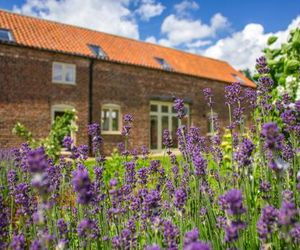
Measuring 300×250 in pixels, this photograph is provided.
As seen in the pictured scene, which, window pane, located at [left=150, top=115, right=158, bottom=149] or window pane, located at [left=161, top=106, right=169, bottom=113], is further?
window pane, located at [left=161, top=106, right=169, bottom=113]

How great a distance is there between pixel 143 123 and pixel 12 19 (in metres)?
8.02

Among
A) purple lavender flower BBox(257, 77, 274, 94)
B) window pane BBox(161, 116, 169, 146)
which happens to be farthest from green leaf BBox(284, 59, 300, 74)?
window pane BBox(161, 116, 169, 146)

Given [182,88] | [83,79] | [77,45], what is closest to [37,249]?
[83,79]

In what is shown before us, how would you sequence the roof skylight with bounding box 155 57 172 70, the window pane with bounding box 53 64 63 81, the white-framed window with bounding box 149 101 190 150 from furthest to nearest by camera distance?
the roof skylight with bounding box 155 57 172 70 → the white-framed window with bounding box 149 101 190 150 → the window pane with bounding box 53 64 63 81

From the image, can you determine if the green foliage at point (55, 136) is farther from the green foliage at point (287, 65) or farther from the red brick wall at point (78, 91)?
the red brick wall at point (78, 91)

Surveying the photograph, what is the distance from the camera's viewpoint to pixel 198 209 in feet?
7.99

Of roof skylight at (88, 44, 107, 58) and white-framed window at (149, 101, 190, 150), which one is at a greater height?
roof skylight at (88, 44, 107, 58)

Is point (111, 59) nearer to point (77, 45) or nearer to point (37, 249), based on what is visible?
point (77, 45)

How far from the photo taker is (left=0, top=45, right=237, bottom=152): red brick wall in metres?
15.3

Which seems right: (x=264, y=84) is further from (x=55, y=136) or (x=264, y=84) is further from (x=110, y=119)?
(x=110, y=119)

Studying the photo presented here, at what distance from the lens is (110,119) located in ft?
61.7

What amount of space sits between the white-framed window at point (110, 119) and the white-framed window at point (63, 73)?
2.15 metres

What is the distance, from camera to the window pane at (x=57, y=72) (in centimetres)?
1668

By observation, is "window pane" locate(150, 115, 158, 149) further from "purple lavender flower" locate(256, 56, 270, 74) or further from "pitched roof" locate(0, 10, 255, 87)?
"purple lavender flower" locate(256, 56, 270, 74)
